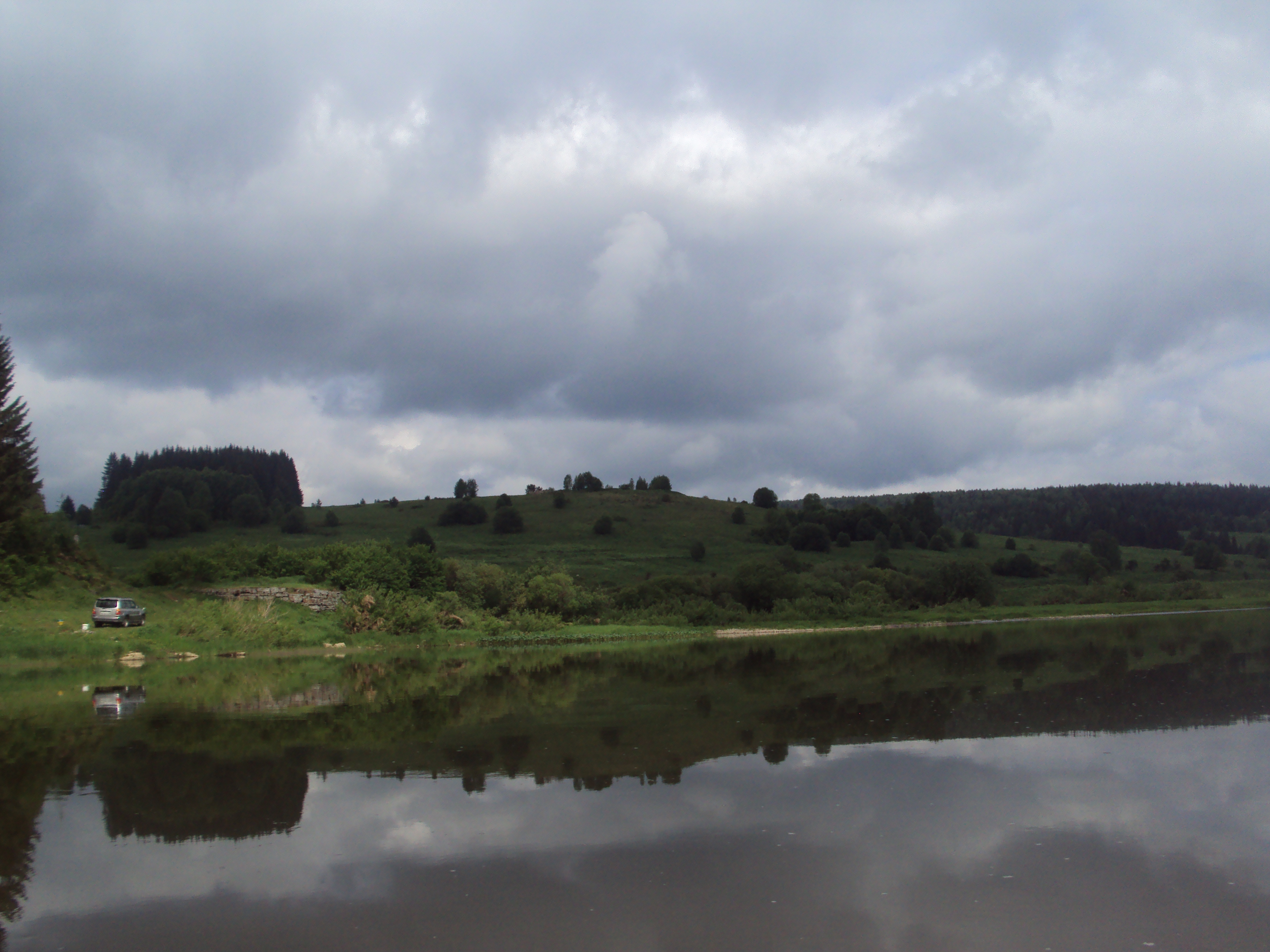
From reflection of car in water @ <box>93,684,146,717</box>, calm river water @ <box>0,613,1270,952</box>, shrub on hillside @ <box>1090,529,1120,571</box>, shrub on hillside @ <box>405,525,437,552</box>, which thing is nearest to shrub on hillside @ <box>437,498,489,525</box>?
shrub on hillside @ <box>405,525,437,552</box>

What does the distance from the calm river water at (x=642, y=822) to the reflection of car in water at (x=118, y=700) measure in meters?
0.27

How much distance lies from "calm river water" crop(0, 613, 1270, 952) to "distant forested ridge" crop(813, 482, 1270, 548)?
10623 cm

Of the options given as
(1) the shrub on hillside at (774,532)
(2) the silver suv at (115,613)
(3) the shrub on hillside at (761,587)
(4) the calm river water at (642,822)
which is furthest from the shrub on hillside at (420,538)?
(4) the calm river water at (642,822)

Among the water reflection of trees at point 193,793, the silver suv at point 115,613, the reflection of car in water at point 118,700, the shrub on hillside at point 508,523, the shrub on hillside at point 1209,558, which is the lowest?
the shrub on hillside at point 1209,558

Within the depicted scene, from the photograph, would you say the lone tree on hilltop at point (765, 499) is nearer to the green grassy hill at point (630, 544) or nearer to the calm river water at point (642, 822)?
the green grassy hill at point (630, 544)

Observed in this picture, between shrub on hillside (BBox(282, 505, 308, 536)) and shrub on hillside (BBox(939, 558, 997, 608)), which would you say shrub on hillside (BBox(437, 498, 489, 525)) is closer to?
shrub on hillside (BBox(282, 505, 308, 536))

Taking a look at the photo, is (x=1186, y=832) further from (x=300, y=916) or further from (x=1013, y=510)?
(x=1013, y=510)

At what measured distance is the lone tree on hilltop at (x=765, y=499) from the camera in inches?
5167

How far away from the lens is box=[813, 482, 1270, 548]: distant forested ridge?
143375 mm

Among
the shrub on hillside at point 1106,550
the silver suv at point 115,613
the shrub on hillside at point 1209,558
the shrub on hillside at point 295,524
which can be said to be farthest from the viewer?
the shrub on hillside at point 1209,558

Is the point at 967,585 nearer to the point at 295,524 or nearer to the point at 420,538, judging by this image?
the point at 420,538

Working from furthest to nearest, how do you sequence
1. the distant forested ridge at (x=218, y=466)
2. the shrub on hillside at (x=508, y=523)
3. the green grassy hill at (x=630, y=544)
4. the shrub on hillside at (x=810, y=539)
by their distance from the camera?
the distant forested ridge at (x=218, y=466) → the shrub on hillside at (x=508, y=523) → the shrub on hillside at (x=810, y=539) → the green grassy hill at (x=630, y=544)

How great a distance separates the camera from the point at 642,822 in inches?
388

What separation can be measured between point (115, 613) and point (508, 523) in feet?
229
